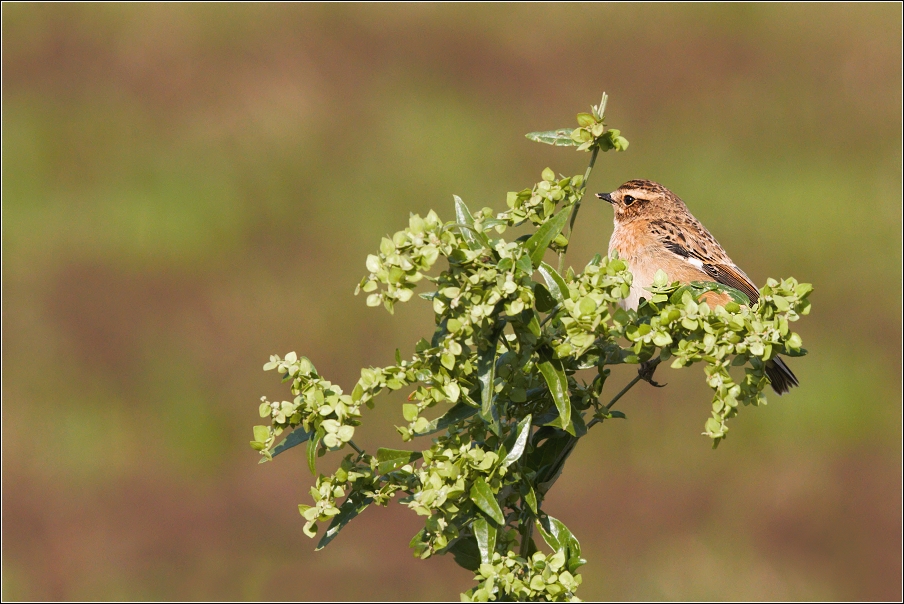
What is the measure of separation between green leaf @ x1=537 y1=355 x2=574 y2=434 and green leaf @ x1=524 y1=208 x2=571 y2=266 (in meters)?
0.24

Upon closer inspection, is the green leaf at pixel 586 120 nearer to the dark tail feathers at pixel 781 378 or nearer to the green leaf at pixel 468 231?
the green leaf at pixel 468 231

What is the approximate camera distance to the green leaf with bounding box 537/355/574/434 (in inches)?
85.3

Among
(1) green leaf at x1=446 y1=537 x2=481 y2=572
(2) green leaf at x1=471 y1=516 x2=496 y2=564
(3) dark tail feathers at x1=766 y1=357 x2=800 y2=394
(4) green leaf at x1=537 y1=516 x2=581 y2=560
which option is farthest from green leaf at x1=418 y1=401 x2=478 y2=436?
(3) dark tail feathers at x1=766 y1=357 x2=800 y2=394

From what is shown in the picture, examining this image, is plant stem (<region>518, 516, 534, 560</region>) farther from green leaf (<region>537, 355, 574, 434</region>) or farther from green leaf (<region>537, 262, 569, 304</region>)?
green leaf (<region>537, 262, 569, 304</region>)

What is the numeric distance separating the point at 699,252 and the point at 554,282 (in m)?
3.74

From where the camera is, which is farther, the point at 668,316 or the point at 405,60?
the point at 405,60

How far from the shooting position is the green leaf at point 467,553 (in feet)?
8.59

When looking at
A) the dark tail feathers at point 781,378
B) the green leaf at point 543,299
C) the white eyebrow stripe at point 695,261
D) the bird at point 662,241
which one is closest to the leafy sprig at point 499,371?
the green leaf at point 543,299

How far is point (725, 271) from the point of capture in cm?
580

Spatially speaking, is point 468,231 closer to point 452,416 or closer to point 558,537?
point 452,416

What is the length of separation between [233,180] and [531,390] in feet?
41.3

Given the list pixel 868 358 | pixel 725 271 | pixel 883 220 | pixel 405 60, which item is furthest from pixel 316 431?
pixel 405 60

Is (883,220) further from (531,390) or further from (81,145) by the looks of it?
(531,390)

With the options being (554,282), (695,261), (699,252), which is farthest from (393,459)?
(699,252)
